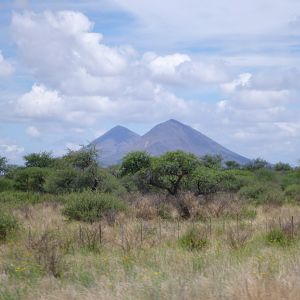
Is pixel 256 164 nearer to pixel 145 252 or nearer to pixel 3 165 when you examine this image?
pixel 3 165

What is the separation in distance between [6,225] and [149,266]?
20.2ft

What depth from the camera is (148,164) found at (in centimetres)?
3322

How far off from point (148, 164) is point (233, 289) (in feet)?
85.2

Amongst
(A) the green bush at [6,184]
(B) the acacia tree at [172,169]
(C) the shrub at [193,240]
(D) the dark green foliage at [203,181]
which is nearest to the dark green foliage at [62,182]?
(B) the acacia tree at [172,169]

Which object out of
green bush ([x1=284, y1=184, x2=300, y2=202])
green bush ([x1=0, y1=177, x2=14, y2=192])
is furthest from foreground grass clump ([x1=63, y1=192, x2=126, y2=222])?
green bush ([x1=0, y1=177, x2=14, y2=192])

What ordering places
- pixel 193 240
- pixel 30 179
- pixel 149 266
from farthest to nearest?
pixel 30 179 < pixel 193 240 < pixel 149 266

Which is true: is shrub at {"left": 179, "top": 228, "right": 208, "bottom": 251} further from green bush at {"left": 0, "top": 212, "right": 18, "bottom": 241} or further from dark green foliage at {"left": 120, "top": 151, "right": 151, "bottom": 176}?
dark green foliage at {"left": 120, "top": 151, "right": 151, "bottom": 176}

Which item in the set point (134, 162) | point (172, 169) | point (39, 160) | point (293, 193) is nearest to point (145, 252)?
point (172, 169)

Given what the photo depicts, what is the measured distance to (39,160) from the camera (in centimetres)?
5006

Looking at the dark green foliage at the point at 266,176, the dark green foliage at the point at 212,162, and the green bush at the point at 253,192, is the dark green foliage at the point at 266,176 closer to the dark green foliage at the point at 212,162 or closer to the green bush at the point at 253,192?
the dark green foliage at the point at 212,162

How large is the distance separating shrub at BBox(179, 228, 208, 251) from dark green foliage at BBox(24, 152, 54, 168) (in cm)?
3653

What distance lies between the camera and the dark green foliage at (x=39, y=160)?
4966 cm

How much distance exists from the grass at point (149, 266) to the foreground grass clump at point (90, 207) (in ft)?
14.5

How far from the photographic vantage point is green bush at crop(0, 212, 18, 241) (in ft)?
49.3
